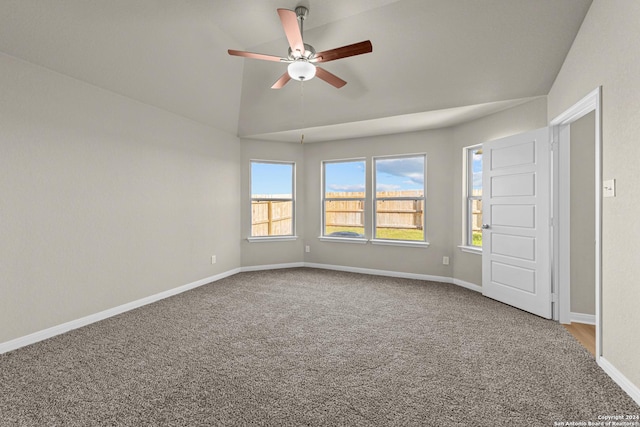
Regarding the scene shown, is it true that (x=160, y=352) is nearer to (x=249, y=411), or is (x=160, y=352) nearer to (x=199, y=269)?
(x=249, y=411)

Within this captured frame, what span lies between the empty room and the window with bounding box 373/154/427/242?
41mm

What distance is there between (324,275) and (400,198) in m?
1.89

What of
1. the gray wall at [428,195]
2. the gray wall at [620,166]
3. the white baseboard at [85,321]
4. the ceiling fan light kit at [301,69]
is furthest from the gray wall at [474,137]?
the white baseboard at [85,321]

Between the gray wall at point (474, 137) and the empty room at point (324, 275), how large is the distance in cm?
3

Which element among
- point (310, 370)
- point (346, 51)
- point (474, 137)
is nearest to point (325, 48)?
point (346, 51)

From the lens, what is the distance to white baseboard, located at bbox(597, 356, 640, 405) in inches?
74.4

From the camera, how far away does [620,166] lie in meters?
2.08

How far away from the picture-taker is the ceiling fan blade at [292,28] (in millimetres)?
2233

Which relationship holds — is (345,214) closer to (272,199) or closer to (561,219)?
(272,199)

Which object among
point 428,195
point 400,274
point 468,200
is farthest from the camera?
point 400,274

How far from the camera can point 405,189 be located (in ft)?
17.3

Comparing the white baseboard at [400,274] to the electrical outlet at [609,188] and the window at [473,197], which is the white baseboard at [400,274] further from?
the electrical outlet at [609,188]

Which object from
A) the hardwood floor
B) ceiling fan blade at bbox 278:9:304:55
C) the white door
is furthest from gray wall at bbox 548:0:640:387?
ceiling fan blade at bbox 278:9:304:55

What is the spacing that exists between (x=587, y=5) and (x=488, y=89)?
1063 mm
